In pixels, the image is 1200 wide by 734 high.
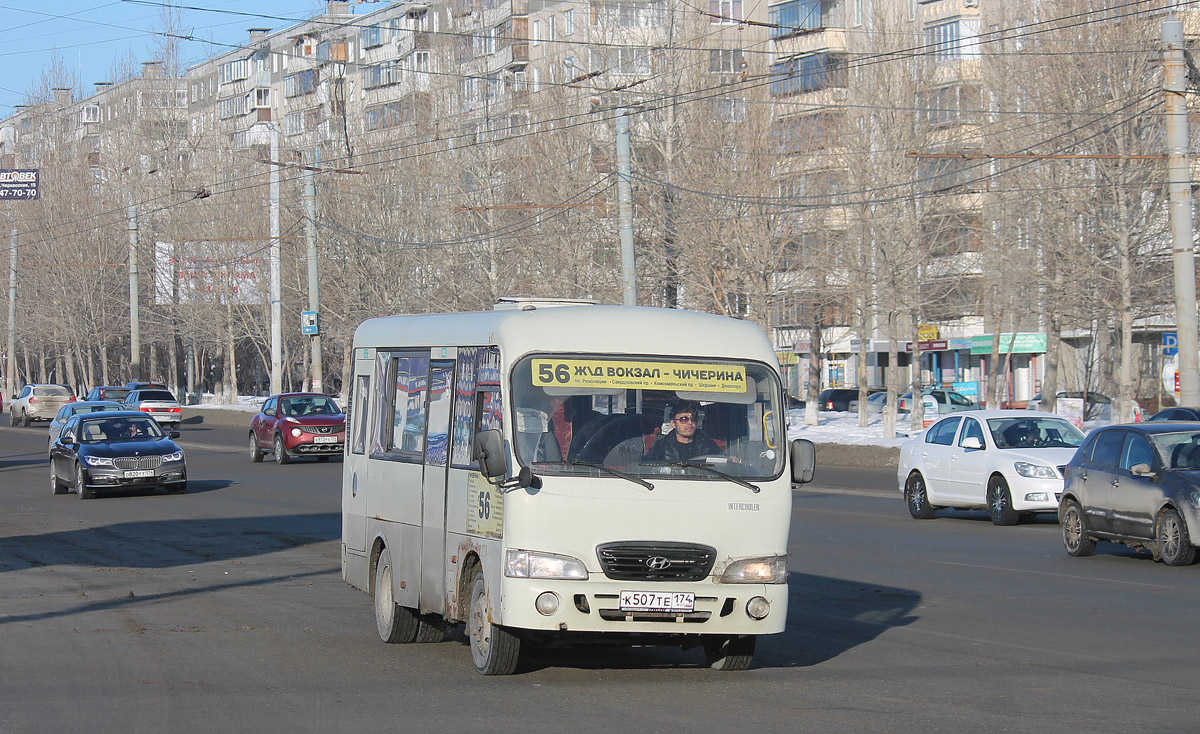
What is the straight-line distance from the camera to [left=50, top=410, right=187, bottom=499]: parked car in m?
25.5

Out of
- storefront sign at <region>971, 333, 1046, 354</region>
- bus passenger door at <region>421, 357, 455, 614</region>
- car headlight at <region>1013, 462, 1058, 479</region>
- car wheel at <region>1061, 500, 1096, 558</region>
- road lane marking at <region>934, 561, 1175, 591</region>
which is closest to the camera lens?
bus passenger door at <region>421, 357, 455, 614</region>

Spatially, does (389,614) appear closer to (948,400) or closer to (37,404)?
(948,400)

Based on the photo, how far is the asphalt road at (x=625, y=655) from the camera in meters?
7.80

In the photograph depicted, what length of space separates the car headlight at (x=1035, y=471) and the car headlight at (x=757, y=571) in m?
11.7

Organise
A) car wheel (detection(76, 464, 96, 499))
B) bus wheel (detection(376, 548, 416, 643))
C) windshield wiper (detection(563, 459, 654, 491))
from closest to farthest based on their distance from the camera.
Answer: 1. windshield wiper (detection(563, 459, 654, 491))
2. bus wheel (detection(376, 548, 416, 643))
3. car wheel (detection(76, 464, 96, 499))

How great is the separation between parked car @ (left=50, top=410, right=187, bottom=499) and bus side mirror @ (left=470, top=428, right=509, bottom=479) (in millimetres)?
18207

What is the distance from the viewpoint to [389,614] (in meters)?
10.4

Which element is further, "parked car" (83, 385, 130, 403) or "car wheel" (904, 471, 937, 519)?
"parked car" (83, 385, 130, 403)

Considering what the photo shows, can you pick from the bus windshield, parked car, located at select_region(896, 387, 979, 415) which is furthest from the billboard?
the bus windshield

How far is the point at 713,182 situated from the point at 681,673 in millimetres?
35998

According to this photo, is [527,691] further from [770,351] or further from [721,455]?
[770,351]

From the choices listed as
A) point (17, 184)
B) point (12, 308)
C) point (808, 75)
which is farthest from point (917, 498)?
point (12, 308)

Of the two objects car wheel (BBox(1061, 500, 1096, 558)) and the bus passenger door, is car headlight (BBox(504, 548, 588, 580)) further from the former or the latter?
car wheel (BBox(1061, 500, 1096, 558))

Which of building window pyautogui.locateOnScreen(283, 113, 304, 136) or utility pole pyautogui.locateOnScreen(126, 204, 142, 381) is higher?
building window pyautogui.locateOnScreen(283, 113, 304, 136)
